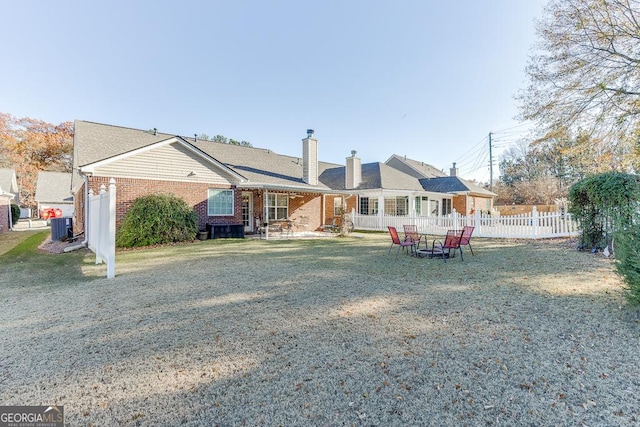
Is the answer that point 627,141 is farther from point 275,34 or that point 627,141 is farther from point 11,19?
point 11,19

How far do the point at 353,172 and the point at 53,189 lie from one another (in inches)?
1280

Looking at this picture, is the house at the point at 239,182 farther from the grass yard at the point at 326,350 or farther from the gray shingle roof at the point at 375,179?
the grass yard at the point at 326,350

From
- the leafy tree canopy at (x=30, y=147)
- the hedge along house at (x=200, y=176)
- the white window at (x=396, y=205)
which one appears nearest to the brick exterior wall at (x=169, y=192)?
the hedge along house at (x=200, y=176)

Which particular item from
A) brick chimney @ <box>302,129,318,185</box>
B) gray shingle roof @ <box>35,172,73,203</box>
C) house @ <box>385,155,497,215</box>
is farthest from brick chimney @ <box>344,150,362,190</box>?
gray shingle roof @ <box>35,172,73,203</box>

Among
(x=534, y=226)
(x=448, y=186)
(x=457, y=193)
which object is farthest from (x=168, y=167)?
(x=457, y=193)

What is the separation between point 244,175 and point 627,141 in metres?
16.4

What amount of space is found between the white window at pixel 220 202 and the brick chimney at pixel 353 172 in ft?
31.1

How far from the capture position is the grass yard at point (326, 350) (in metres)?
2.35

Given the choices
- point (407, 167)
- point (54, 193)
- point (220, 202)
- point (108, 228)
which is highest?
point (407, 167)

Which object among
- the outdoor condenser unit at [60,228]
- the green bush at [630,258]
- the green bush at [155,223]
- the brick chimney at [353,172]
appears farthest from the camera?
the brick chimney at [353,172]

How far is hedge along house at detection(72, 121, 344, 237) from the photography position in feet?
39.8

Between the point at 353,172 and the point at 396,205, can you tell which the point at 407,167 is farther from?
the point at 353,172

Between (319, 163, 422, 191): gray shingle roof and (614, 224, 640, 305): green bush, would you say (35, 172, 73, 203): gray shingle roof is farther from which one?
(614, 224, 640, 305): green bush

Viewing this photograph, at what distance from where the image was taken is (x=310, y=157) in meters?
18.2
